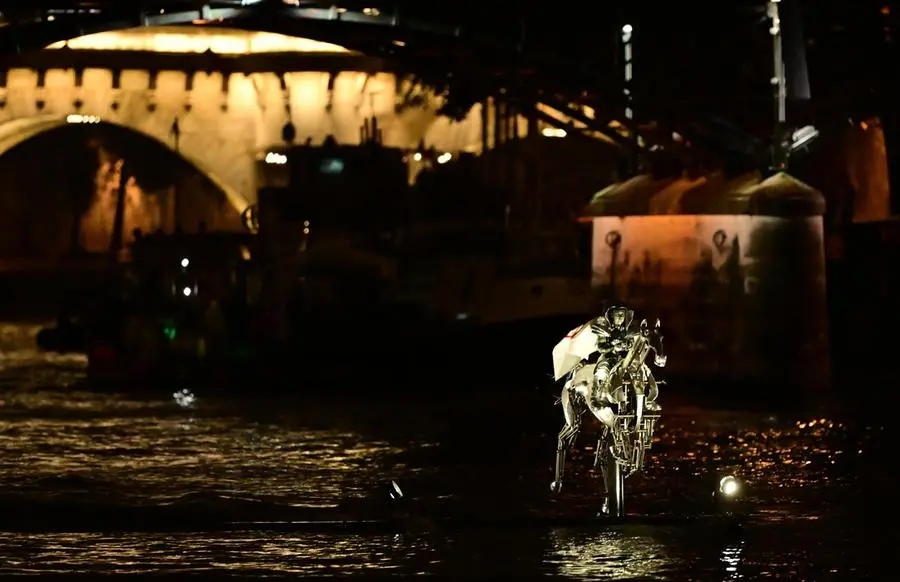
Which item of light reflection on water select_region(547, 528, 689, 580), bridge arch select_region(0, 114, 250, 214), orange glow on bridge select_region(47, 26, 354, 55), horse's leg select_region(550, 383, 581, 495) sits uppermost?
orange glow on bridge select_region(47, 26, 354, 55)

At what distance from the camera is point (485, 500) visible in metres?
15.6

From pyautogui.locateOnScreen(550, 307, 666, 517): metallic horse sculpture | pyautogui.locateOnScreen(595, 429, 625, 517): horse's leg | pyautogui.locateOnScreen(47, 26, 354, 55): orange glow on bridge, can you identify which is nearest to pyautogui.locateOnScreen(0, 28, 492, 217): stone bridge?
pyautogui.locateOnScreen(47, 26, 354, 55): orange glow on bridge

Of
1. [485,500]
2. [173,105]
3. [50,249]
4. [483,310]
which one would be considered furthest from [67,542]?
[50,249]

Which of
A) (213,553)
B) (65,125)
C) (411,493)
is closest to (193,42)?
(65,125)

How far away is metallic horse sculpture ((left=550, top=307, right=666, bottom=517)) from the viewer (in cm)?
1292

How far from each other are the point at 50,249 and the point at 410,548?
6321 centimetres

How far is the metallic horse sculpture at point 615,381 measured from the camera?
509 inches

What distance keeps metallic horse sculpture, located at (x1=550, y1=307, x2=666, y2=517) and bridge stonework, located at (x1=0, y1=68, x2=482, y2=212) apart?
5318 cm

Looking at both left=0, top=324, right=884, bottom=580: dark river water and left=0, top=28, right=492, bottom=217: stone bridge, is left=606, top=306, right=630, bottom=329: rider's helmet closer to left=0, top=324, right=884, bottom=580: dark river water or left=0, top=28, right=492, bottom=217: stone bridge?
left=0, top=324, right=884, bottom=580: dark river water

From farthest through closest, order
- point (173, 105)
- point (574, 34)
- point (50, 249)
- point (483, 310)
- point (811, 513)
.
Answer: point (50, 249)
point (173, 105)
point (483, 310)
point (574, 34)
point (811, 513)

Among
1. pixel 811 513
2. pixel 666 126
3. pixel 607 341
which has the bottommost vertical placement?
pixel 811 513

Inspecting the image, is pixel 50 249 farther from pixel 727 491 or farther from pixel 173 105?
pixel 727 491

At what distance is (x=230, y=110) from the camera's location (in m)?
68.1

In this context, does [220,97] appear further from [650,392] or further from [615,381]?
[615,381]
